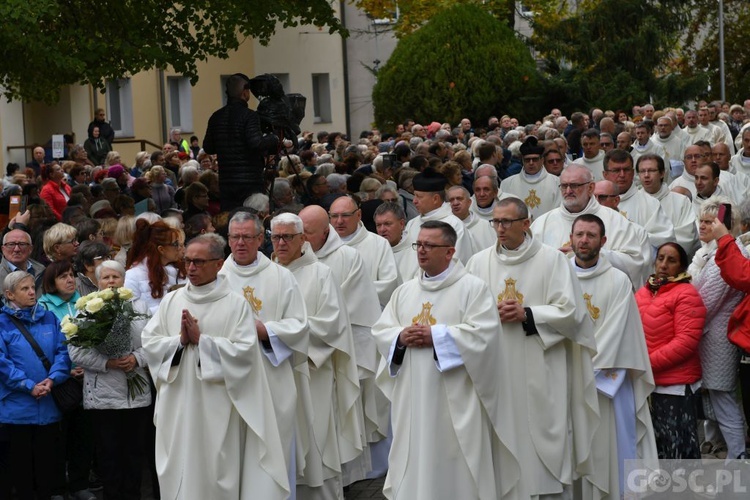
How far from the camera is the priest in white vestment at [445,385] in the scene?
801cm

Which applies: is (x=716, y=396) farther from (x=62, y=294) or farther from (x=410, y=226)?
(x=62, y=294)

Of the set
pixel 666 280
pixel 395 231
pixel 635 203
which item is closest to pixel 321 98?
pixel 635 203

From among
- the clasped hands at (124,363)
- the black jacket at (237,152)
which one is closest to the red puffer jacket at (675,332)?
the clasped hands at (124,363)

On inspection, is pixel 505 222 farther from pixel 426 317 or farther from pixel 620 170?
pixel 620 170

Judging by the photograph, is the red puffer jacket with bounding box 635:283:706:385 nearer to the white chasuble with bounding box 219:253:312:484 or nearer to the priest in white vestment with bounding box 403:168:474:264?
the white chasuble with bounding box 219:253:312:484

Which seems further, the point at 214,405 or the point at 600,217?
the point at 600,217

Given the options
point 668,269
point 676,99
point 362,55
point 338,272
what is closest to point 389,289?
point 338,272

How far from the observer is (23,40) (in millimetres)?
12195

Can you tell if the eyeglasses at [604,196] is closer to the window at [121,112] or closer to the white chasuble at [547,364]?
the white chasuble at [547,364]

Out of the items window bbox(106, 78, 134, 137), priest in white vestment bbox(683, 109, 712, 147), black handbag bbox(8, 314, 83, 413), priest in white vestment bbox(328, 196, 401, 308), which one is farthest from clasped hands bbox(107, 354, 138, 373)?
window bbox(106, 78, 134, 137)

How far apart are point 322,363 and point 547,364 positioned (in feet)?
5.15

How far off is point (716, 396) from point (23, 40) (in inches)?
257

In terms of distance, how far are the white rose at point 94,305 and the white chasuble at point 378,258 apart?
2.56 metres

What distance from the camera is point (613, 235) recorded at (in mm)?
10734
